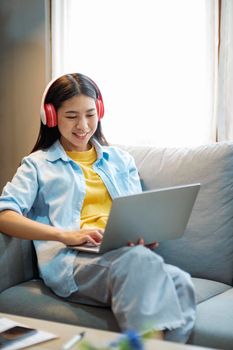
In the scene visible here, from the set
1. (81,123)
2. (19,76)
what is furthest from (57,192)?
(19,76)

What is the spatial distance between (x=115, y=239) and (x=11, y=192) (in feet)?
1.46

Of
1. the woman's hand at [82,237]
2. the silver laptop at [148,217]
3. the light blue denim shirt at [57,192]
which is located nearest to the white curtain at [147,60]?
the light blue denim shirt at [57,192]

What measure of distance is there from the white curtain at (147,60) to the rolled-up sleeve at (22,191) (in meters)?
0.91

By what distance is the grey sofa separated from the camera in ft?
5.93

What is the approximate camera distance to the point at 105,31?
292 cm

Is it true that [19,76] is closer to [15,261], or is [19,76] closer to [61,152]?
[61,152]

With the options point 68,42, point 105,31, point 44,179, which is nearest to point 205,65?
point 105,31

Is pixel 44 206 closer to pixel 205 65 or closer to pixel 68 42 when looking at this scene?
pixel 205 65

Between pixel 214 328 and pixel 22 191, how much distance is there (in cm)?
77

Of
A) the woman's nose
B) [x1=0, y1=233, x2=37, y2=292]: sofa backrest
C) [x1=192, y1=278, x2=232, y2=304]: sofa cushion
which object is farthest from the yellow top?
[x1=192, y1=278, x2=232, y2=304]: sofa cushion

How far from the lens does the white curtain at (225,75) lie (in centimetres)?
251

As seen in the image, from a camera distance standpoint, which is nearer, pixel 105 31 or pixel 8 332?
pixel 8 332

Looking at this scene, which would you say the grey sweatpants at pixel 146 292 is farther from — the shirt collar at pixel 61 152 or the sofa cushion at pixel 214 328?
the shirt collar at pixel 61 152

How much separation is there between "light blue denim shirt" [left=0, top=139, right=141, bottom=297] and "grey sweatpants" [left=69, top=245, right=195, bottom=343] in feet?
0.62
